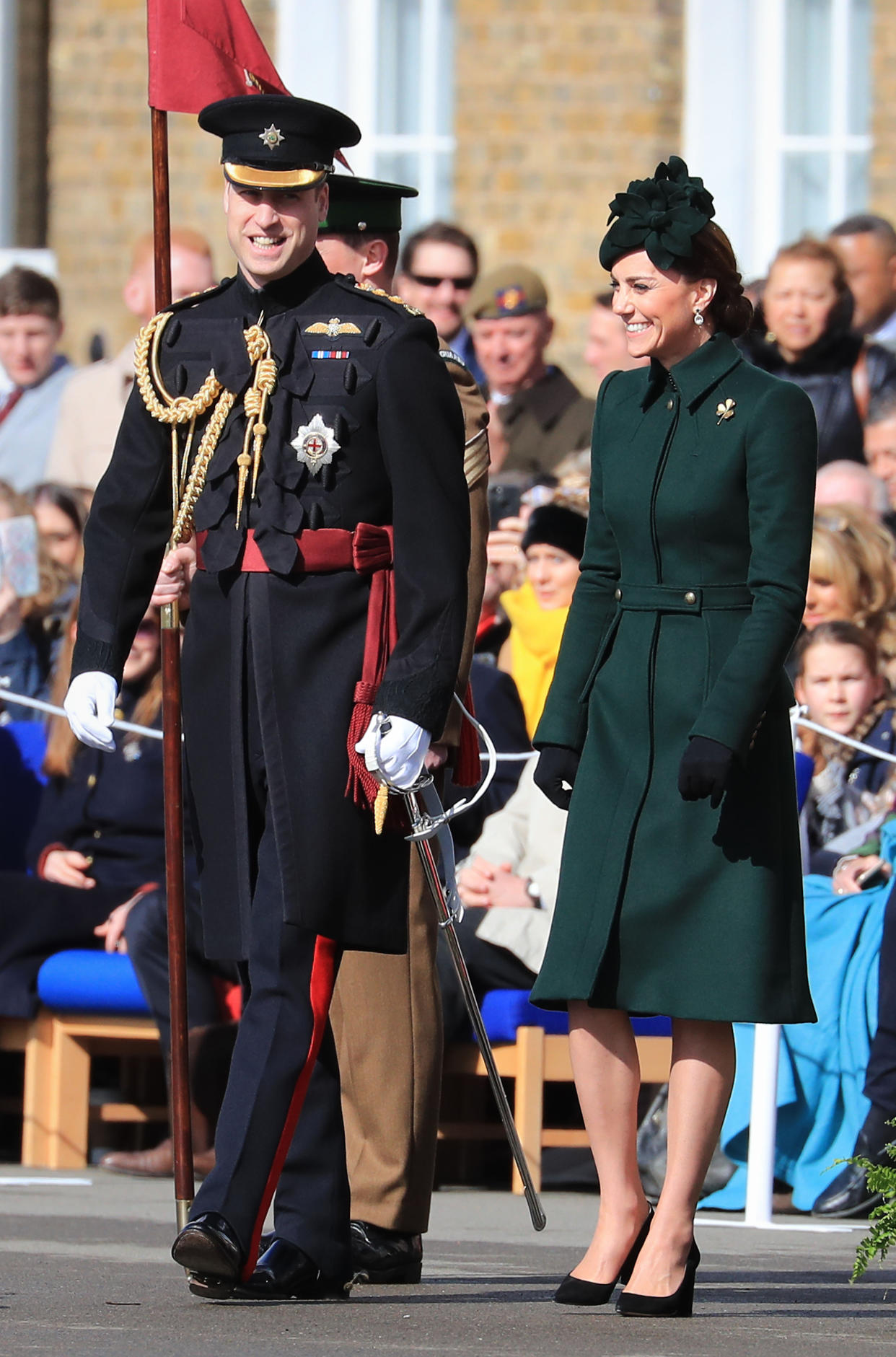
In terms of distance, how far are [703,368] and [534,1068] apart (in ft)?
10.1

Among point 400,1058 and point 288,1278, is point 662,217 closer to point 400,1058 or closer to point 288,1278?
point 400,1058

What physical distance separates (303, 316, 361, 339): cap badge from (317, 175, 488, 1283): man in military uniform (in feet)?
1.60

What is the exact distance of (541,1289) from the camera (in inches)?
206

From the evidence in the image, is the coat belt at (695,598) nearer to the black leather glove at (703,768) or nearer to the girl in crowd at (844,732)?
the black leather glove at (703,768)

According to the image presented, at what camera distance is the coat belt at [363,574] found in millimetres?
4859

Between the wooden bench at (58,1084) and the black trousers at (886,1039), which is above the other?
the black trousers at (886,1039)

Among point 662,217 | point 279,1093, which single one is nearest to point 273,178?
point 662,217

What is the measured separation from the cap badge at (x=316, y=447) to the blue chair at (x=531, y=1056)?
3062 mm

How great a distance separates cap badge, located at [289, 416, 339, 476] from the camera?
487 cm

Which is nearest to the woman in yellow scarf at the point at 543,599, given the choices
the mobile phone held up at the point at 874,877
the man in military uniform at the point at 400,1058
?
the mobile phone held up at the point at 874,877

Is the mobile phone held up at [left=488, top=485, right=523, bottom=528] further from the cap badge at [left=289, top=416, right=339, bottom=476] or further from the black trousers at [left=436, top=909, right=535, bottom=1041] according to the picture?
the cap badge at [left=289, top=416, right=339, bottom=476]

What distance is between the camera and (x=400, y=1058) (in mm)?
5652

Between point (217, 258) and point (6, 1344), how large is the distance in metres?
10.0

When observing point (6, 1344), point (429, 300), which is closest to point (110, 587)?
point (6, 1344)
